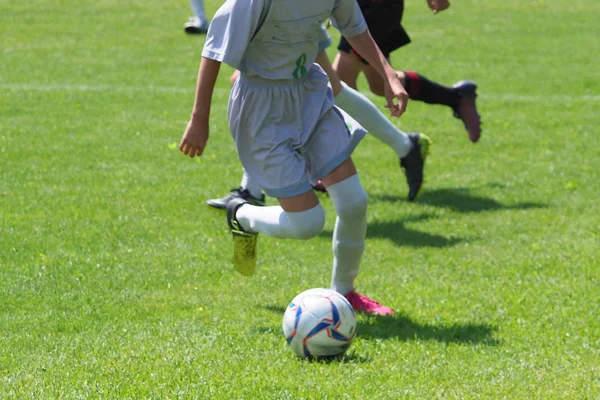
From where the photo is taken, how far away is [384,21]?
782 centimetres

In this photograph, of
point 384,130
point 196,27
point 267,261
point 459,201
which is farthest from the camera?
point 196,27

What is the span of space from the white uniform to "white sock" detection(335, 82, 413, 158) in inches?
59.7

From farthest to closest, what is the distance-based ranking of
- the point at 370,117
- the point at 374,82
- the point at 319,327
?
the point at 374,82, the point at 370,117, the point at 319,327

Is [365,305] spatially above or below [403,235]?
above

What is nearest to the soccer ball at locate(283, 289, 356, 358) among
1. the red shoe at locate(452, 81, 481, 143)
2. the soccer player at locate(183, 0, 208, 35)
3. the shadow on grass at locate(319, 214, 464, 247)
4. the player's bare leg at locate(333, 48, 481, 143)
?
the shadow on grass at locate(319, 214, 464, 247)

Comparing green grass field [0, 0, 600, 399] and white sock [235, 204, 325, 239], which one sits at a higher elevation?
white sock [235, 204, 325, 239]

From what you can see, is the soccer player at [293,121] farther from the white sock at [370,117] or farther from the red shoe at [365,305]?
the white sock at [370,117]

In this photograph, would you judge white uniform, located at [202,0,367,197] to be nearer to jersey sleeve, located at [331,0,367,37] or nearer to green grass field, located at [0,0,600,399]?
jersey sleeve, located at [331,0,367,37]

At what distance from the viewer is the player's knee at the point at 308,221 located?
15.8 feet

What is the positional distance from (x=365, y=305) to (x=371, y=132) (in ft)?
6.69

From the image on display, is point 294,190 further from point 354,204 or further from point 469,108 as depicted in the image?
point 469,108

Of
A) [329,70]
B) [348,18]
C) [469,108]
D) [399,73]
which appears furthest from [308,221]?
[469,108]

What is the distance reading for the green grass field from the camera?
14.0ft

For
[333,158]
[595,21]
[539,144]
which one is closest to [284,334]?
[333,158]
